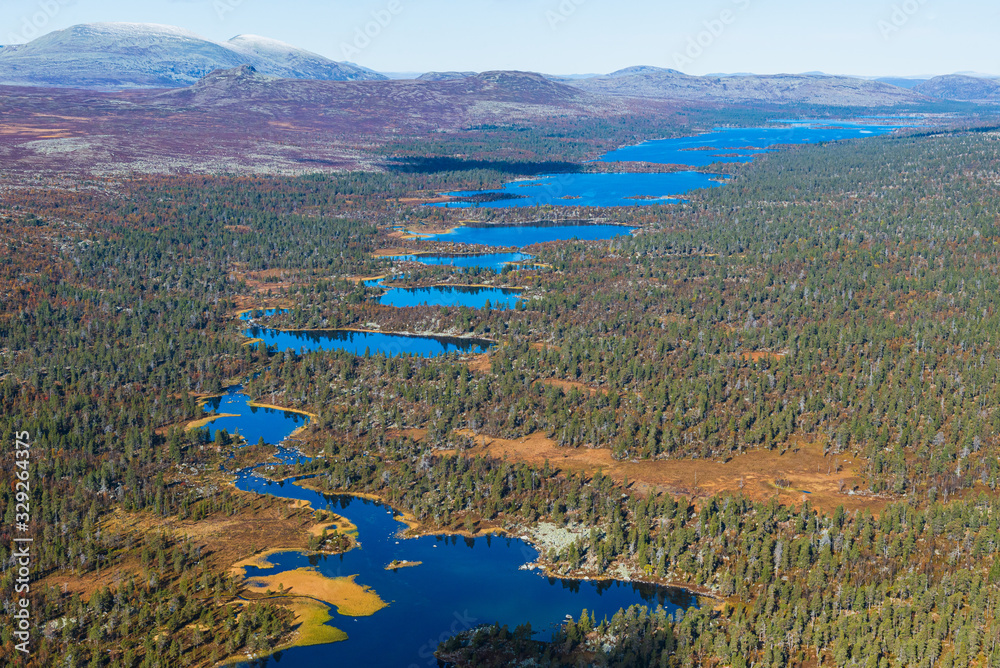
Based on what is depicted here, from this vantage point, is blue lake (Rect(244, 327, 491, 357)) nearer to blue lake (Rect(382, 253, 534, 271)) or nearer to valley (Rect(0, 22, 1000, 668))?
valley (Rect(0, 22, 1000, 668))

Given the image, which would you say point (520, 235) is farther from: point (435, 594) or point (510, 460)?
point (435, 594)

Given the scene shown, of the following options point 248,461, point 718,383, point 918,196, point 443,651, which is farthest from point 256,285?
point 918,196

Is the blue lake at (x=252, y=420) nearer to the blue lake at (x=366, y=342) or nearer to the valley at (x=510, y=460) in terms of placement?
the valley at (x=510, y=460)

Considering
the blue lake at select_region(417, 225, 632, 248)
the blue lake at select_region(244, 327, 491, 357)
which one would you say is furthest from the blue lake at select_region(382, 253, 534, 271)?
the blue lake at select_region(244, 327, 491, 357)

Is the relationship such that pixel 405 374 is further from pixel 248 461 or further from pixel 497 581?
pixel 497 581

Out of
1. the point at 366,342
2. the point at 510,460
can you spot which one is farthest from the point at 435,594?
the point at 366,342

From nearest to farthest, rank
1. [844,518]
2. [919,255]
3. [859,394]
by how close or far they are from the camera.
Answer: [844,518] → [859,394] → [919,255]
